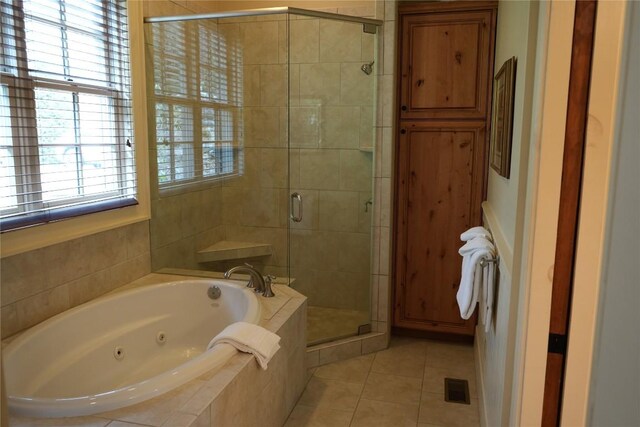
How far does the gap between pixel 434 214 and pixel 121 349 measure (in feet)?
6.87

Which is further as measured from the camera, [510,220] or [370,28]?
[370,28]

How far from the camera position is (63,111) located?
90.9 inches

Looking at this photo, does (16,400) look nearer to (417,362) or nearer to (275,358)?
(275,358)

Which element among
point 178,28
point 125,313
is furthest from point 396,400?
point 178,28

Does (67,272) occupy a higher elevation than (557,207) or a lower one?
lower

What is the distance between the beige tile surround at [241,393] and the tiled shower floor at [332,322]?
1.48ft

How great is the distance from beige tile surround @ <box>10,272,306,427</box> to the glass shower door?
594 mm

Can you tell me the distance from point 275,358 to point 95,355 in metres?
0.88

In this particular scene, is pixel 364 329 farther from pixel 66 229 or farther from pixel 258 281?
pixel 66 229

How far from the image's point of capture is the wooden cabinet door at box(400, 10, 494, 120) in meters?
3.08

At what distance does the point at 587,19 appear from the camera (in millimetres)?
1220

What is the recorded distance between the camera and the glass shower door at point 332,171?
3.22 m

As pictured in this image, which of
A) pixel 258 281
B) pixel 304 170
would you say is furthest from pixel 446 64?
pixel 258 281

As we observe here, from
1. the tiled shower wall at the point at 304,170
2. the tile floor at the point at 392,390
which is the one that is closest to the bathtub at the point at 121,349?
the tiled shower wall at the point at 304,170
